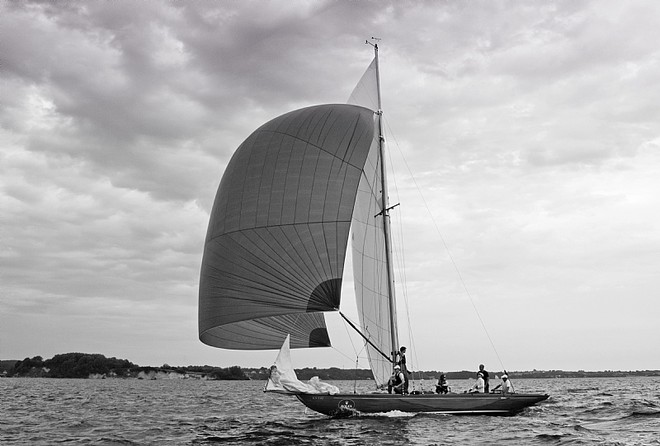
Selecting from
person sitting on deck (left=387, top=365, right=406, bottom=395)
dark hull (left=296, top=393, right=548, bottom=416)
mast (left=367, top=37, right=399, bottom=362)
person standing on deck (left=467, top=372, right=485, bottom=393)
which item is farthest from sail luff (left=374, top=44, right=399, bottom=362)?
person standing on deck (left=467, top=372, right=485, bottom=393)

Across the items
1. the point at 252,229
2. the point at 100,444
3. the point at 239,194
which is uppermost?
the point at 239,194

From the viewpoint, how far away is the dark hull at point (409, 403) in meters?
17.8

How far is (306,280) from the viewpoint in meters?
18.0

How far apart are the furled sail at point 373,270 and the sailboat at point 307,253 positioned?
1.3 inches

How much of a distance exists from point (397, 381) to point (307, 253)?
15.5 ft

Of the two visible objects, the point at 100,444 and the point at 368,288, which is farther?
the point at 368,288

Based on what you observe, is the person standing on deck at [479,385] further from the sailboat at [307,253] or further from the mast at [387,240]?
the mast at [387,240]

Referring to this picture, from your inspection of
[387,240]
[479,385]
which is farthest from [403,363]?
[387,240]

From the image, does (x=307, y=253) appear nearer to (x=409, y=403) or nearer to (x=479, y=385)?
(x=409, y=403)

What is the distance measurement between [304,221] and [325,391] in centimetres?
500

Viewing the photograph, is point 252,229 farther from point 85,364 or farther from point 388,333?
point 85,364

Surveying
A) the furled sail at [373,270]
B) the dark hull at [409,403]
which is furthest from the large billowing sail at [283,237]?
the dark hull at [409,403]

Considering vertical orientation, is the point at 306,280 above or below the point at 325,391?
above

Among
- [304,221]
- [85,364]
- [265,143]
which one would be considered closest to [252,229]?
[304,221]
